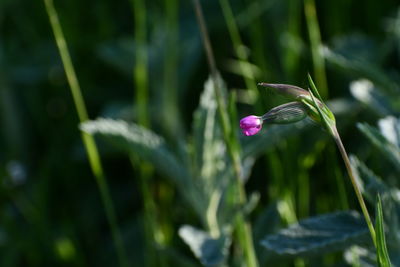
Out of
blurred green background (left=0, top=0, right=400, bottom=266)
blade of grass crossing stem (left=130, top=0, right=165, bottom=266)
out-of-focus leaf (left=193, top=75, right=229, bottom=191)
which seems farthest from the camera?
blurred green background (left=0, top=0, right=400, bottom=266)

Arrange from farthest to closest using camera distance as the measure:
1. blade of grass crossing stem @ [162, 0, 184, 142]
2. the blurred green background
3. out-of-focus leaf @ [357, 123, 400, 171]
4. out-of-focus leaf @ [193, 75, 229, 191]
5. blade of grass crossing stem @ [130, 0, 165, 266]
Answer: blade of grass crossing stem @ [162, 0, 184, 142], the blurred green background, blade of grass crossing stem @ [130, 0, 165, 266], out-of-focus leaf @ [193, 75, 229, 191], out-of-focus leaf @ [357, 123, 400, 171]

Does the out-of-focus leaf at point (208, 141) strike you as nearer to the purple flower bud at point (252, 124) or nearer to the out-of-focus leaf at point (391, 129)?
the out-of-focus leaf at point (391, 129)

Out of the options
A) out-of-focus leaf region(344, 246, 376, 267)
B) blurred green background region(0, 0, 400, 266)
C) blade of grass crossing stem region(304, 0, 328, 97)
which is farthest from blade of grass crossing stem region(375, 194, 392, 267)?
blade of grass crossing stem region(304, 0, 328, 97)

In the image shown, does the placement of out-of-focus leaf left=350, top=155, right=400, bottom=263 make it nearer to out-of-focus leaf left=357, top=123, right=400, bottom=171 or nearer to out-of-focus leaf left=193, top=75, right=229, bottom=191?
out-of-focus leaf left=357, top=123, right=400, bottom=171

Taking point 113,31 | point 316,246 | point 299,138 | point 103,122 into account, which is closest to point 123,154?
point 113,31

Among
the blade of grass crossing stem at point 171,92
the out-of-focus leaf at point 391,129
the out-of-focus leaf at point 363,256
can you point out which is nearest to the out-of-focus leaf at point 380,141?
the out-of-focus leaf at point 391,129

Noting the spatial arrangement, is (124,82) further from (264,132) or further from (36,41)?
(264,132)

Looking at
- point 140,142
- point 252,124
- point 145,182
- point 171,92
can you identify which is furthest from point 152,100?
point 252,124
